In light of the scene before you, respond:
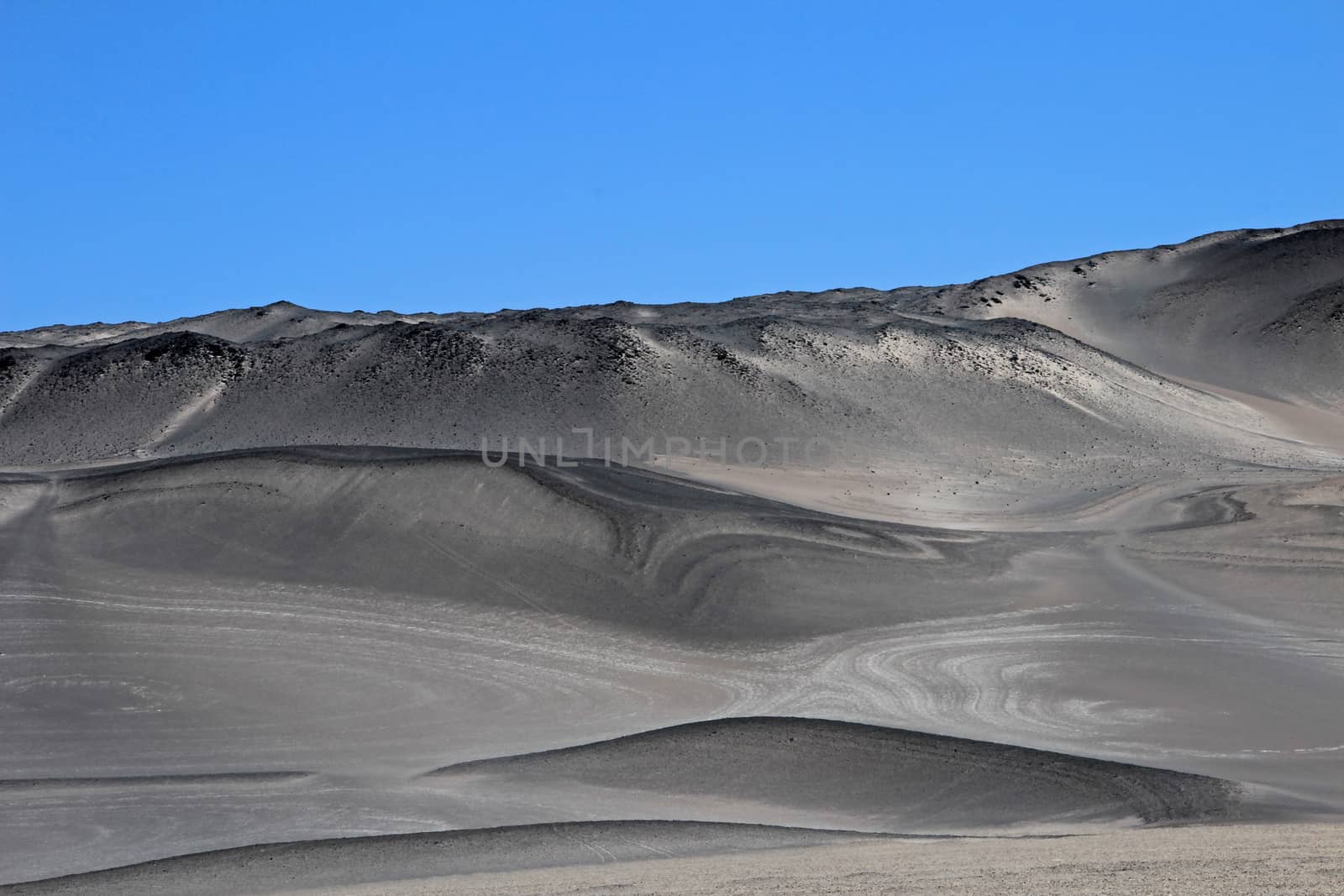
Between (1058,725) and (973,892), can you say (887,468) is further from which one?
(973,892)

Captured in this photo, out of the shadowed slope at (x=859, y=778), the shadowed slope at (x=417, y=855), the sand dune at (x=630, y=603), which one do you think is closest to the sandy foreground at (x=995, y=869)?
the shadowed slope at (x=417, y=855)

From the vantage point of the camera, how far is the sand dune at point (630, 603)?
14.5m

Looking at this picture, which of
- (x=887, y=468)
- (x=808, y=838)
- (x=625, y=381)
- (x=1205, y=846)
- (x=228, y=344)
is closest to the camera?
(x=1205, y=846)

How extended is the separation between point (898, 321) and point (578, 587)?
21217 millimetres

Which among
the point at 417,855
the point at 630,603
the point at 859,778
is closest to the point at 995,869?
the point at 417,855

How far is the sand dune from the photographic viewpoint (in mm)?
14500

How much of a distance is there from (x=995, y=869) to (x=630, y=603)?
11.8 metres

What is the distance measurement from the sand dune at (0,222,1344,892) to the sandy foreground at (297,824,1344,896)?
1.09 m

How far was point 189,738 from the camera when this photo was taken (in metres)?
17.2

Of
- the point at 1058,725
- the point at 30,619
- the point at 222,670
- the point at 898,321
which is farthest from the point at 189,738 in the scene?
the point at 898,321

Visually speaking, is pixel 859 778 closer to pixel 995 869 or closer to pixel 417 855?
pixel 417 855

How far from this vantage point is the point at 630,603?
21.1 meters

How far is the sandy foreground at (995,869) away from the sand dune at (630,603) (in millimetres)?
1090

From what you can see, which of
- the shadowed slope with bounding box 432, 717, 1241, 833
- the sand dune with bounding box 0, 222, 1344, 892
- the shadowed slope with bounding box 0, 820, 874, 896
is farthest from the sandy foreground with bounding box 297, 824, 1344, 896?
the shadowed slope with bounding box 432, 717, 1241, 833
